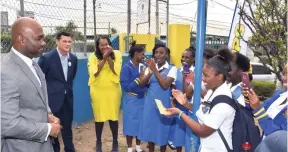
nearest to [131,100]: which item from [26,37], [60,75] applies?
[60,75]

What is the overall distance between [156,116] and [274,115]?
177cm

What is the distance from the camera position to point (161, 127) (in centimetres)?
382

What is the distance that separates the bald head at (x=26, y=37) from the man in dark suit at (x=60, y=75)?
5.66 feet

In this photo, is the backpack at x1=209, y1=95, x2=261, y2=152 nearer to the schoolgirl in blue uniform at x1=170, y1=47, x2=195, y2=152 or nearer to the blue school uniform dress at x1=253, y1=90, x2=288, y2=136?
the blue school uniform dress at x1=253, y1=90, x2=288, y2=136

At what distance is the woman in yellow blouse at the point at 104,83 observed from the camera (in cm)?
420

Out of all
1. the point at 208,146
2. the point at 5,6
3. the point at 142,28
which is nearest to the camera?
the point at 208,146

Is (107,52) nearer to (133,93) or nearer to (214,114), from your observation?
(133,93)

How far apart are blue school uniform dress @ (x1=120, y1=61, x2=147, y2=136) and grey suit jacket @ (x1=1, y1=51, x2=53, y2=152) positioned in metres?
2.08

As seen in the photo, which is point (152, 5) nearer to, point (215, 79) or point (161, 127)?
point (161, 127)

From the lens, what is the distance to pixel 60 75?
3.76m

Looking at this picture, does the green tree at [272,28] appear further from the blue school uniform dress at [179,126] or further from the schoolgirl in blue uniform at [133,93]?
the schoolgirl in blue uniform at [133,93]

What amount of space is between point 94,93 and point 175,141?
4.07ft

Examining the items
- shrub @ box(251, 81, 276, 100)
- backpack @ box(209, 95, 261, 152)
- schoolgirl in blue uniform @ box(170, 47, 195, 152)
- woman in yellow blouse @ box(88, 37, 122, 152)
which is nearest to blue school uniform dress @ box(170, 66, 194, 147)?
schoolgirl in blue uniform @ box(170, 47, 195, 152)

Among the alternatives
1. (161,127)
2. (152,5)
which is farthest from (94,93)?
(152,5)
